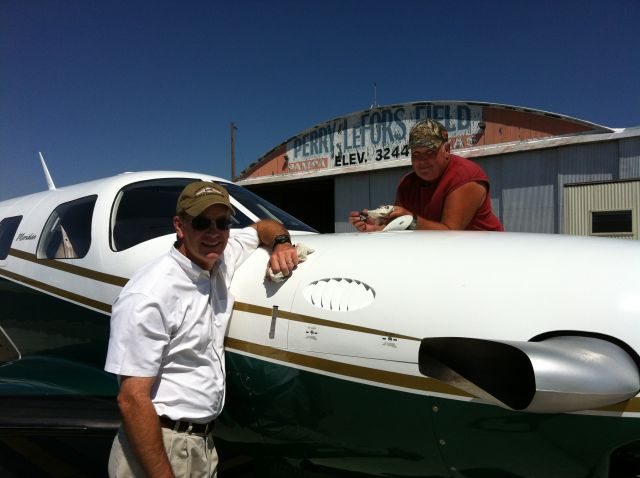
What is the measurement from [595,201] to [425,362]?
11.7 metres

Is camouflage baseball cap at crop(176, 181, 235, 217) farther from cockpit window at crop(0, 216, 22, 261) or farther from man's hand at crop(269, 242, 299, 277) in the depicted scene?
cockpit window at crop(0, 216, 22, 261)

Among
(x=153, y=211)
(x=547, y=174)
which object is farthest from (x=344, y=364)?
(x=547, y=174)

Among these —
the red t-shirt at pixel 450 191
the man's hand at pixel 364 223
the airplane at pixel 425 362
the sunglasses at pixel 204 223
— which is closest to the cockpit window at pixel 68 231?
the airplane at pixel 425 362

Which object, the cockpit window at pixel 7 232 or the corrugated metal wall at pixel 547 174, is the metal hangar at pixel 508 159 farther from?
the cockpit window at pixel 7 232

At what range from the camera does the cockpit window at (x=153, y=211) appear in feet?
11.2

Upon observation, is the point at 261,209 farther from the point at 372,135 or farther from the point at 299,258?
the point at 372,135

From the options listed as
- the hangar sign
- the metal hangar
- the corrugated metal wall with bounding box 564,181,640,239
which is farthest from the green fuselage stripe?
the hangar sign

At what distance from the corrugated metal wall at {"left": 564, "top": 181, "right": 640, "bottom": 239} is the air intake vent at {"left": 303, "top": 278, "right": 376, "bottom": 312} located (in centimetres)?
1086

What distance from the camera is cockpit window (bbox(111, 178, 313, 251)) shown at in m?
3.43

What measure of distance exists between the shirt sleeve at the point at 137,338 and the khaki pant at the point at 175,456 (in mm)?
314

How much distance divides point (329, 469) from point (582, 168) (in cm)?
1160

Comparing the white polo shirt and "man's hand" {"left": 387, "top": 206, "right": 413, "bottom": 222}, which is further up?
"man's hand" {"left": 387, "top": 206, "right": 413, "bottom": 222}

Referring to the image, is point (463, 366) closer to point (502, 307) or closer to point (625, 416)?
point (502, 307)

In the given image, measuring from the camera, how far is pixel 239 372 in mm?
2480
